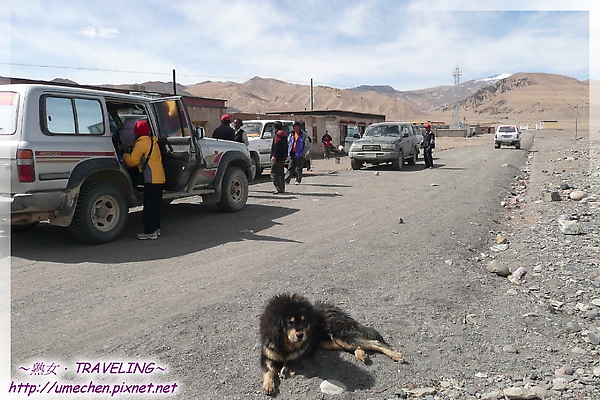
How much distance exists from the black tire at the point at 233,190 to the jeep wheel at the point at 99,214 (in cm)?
244

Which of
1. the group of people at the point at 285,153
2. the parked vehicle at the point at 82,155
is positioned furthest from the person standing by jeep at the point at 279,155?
the parked vehicle at the point at 82,155

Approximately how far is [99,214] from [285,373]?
4.39 meters

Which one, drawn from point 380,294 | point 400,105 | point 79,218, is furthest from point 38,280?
point 400,105

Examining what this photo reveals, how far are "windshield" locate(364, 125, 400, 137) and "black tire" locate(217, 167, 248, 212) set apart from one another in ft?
38.4

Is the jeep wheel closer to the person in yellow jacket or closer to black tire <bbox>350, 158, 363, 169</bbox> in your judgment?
the person in yellow jacket

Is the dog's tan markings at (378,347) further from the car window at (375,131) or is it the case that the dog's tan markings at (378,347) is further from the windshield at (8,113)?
the car window at (375,131)

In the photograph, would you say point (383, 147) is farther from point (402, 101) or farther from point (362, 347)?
point (402, 101)

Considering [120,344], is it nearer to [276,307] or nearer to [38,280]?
[276,307]

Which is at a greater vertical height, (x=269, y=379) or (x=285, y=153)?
(x=285, y=153)

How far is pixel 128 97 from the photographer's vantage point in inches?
294

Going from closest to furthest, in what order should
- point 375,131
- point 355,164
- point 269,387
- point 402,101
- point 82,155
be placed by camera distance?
point 269,387 → point 82,155 → point 355,164 → point 375,131 → point 402,101

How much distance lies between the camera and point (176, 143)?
Answer: 7.64 meters

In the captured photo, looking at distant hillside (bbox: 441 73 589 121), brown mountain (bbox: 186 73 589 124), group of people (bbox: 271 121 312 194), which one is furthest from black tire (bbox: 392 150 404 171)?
distant hillside (bbox: 441 73 589 121)

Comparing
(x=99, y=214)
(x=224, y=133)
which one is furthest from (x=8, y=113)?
(x=224, y=133)
